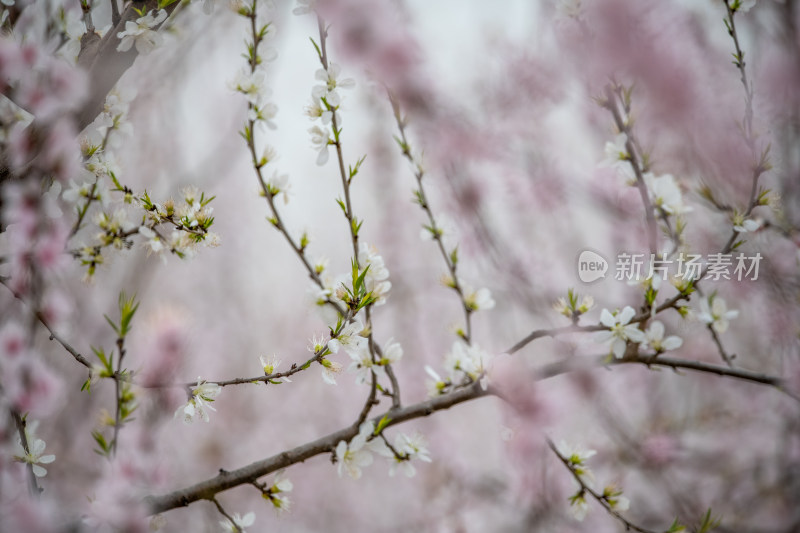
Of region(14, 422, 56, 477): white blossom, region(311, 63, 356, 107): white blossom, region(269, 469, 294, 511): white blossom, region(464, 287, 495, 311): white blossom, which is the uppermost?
region(311, 63, 356, 107): white blossom

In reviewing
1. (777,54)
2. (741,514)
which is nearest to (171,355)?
(777,54)

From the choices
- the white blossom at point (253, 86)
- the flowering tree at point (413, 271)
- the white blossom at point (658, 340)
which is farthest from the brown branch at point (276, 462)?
the white blossom at point (253, 86)

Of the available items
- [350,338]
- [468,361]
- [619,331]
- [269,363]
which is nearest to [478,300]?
[468,361]

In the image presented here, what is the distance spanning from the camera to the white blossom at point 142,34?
928 mm

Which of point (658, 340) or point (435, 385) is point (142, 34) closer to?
point (435, 385)

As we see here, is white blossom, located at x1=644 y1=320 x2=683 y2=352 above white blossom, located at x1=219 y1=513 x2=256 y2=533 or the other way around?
above

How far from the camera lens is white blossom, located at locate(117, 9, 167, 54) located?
928 mm

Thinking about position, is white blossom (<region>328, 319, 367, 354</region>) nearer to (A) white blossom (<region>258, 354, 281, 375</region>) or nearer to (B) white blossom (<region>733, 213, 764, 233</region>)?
(A) white blossom (<region>258, 354, 281, 375</region>)

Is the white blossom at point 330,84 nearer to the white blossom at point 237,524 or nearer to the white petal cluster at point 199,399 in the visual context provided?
the white petal cluster at point 199,399

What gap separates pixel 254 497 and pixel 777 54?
3.84 metres

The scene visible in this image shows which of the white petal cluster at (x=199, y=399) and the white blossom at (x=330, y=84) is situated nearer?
the white petal cluster at (x=199, y=399)

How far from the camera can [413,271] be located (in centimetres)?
350

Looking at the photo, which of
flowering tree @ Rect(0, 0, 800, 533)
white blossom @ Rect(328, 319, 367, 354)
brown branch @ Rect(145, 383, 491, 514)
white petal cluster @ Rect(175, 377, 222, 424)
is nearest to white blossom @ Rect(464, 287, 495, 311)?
flowering tree @ Rect(0, 0, 800, 533)

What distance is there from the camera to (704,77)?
7.17ft
